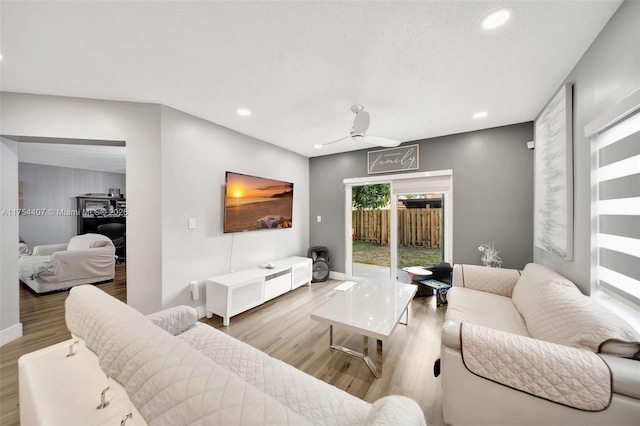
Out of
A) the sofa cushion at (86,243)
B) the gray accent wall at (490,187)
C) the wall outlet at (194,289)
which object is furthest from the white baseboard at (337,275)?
the sofa cushion at (86,243)

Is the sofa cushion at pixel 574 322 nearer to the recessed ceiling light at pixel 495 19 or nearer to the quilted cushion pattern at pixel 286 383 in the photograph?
the quilted cushion pattern at pixel 286 383

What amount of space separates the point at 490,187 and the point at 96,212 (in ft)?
28.5

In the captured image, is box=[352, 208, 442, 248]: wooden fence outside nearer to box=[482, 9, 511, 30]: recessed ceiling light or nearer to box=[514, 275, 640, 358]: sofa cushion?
box=[514, 275, 640, 358]: sofa cushion

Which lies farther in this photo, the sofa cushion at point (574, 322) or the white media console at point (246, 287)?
the white media console at point (246, 287)

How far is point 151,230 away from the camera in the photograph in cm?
248

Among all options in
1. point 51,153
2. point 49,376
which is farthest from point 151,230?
point 51,153

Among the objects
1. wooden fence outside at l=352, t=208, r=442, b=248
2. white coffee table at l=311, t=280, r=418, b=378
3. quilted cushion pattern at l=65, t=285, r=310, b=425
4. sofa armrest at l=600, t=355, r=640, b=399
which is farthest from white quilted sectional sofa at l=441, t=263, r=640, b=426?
wooden fence outside at l=352, t=208, r=442, b=248

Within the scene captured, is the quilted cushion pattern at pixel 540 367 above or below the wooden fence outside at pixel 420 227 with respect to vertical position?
below

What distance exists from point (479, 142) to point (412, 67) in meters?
2.11

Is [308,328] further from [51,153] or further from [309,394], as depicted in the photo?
[51,153]

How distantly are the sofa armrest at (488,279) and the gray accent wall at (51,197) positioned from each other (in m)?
8.48

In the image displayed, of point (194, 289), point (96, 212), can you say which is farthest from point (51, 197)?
point (194, 289)

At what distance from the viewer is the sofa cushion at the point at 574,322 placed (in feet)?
3.52

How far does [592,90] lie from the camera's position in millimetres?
1596
